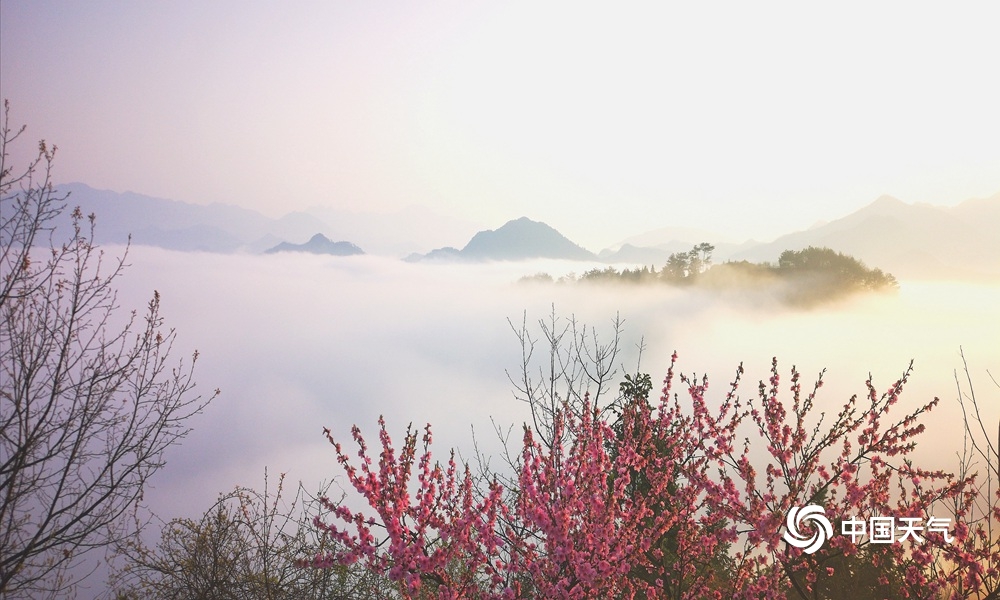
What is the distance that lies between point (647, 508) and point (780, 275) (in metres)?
61.7

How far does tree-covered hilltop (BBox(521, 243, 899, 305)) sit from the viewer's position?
5556cm

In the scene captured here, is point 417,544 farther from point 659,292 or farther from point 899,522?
point 659,292

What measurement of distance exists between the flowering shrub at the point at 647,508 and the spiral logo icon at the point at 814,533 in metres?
0.07

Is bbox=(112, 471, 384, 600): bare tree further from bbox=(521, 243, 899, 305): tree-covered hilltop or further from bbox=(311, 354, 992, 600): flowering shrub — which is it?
bbox=(521, 243, 899, 305): tree-covered hilltop

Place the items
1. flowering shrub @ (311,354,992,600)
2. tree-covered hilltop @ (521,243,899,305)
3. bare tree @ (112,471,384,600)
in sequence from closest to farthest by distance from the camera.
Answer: flowering shrub @ (311,354,992,600) → bare tree @ (112,471,384,600) → tree-covered hilltop @ (521,243,899,305)

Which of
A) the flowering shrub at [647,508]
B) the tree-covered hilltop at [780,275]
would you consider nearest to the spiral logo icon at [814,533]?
the flowering shrub at [647,508]

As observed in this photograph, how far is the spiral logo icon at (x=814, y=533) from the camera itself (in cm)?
571

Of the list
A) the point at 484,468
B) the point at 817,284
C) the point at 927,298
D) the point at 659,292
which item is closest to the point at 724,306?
the point at 659,292

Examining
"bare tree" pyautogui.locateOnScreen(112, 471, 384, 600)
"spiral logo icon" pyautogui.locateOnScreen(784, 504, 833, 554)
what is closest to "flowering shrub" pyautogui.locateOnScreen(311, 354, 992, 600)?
"spiral logo icon" pyautogui.locateOnScreen(784, 504, 833, 554)

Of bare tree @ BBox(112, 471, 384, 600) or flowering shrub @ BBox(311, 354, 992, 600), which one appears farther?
bare tree @ BBox(112, 471, 384, 600)

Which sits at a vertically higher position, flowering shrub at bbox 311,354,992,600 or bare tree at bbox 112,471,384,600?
flowering shrub at bbox 311,354,992,600

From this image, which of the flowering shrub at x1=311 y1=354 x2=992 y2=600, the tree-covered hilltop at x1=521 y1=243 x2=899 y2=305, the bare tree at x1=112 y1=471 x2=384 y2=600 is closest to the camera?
the flowering shrub at x1=311 y1=354 x2=992 y2=600

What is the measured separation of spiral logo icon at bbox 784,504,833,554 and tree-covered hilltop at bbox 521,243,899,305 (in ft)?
179

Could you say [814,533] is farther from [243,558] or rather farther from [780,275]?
[780,275]
